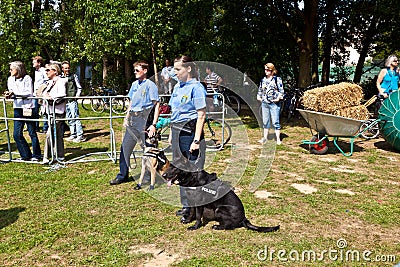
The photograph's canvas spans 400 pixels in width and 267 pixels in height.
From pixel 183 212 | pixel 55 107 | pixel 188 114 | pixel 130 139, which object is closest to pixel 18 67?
pixel 55 107

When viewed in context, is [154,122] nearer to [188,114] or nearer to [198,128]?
[188,114]

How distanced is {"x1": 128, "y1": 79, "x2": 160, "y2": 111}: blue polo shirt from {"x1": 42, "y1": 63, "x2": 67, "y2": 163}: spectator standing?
2048 millimetres

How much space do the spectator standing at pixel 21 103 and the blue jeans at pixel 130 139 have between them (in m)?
2.34

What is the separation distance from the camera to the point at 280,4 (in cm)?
1409

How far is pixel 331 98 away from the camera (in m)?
8.00

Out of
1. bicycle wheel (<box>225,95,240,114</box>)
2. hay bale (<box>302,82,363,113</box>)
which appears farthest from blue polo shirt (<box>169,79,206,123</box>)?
bicycle wheel (<box>225,95,240,114</box>)

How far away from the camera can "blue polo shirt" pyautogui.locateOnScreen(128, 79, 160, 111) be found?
5.79 m

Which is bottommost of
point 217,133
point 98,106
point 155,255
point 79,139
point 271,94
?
point 155,255

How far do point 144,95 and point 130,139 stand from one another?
0.79 m

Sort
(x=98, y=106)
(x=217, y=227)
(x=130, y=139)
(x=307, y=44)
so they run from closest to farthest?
1. (x=217, y=227)
2. (x=130, y=139)
3. (x=307, y=44)
4. (x=98, y=106)

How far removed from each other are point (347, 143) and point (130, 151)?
561 cm

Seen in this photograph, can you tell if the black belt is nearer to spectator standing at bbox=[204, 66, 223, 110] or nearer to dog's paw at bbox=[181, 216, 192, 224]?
dog's paw at bbox=[181, 216, 192, 224]

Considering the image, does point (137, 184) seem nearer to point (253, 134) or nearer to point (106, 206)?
point (106, 206)

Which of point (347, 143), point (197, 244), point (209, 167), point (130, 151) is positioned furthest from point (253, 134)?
point (197, 244)
